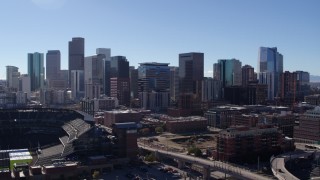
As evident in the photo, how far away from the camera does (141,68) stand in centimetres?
14225

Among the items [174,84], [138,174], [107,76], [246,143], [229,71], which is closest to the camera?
[138,174]

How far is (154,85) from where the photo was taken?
137 meters

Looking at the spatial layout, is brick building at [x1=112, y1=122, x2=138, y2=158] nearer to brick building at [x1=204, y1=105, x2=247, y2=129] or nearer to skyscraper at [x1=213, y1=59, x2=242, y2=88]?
brick building at [x1=204, y1=105, x2=247, y2=129]

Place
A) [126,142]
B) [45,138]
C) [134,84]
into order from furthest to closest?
1. [134,84]
2. [45,138]
3. [126,142]

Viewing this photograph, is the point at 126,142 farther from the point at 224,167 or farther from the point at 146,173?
the point at 224,167

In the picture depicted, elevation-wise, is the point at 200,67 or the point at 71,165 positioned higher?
the point at 200,67

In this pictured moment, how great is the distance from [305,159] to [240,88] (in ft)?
210

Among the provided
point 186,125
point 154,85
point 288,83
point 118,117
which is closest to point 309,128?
point 186,125

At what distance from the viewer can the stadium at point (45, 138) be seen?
5309 cm

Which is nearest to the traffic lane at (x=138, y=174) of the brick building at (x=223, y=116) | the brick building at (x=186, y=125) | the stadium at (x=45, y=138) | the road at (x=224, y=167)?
the road at (x=224, y=167)

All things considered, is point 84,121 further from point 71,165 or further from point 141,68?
point 141,68

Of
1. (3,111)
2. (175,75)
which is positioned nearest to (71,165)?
(3,111)

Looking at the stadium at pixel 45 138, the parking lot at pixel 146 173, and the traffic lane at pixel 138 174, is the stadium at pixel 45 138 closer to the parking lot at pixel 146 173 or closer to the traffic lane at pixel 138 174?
the traffic lane at pixel 138 174

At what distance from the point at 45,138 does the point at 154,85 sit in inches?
2678
